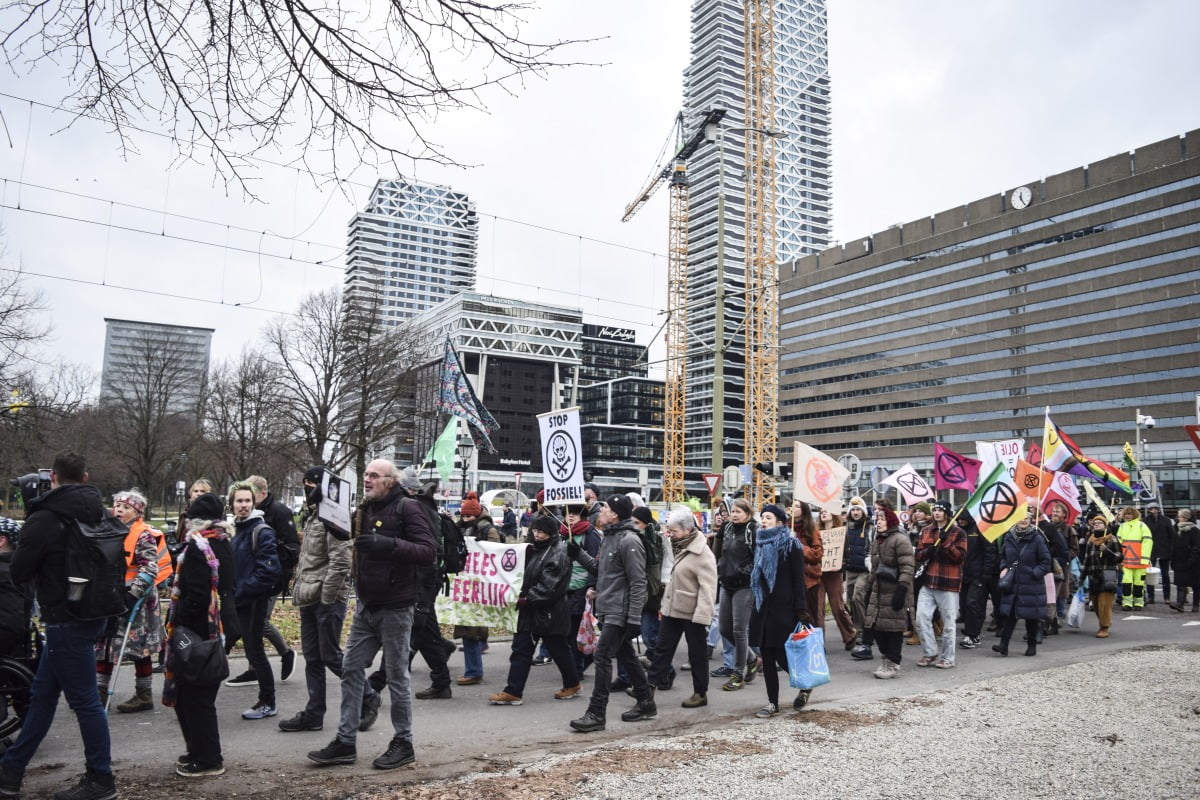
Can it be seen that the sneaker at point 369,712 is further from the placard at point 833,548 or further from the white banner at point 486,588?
the placard at point 833,548

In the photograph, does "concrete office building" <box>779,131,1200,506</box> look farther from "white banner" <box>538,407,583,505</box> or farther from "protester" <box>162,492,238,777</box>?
"protester" <box>162,492,238,777</box>

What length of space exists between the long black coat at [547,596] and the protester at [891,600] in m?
3.69

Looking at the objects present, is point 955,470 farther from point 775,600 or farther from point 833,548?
point 775,600

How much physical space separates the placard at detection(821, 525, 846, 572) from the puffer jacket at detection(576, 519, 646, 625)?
159 inches

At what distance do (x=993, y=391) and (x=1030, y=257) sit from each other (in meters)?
17.0

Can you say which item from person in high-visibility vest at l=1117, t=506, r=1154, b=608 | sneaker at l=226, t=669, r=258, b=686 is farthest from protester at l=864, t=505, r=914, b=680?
person in high-visibility vest at l=1117, t=506, r=1154, b=608

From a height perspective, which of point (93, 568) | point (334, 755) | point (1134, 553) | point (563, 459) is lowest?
point (334, 755)

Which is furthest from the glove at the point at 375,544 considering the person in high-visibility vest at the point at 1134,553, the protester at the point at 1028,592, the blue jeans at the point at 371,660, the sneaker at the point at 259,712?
the person in high-visibility vest at the point at 1134,553

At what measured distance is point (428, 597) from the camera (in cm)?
750

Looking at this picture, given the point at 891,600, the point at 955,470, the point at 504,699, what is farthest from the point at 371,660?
the point at 955,470

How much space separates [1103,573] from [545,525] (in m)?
9.63

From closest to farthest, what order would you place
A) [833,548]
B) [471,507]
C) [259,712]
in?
[259,712], [471,507], [833,548]

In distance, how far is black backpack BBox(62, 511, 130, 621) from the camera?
189 inches

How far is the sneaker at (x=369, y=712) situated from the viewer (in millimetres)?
6500
